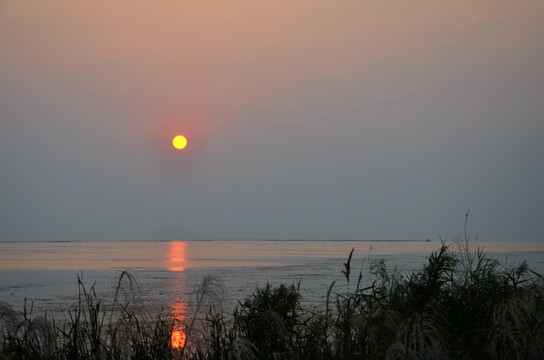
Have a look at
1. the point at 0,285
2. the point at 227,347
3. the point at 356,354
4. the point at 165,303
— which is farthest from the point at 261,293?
the point at 0,285

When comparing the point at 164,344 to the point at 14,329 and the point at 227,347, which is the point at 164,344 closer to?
the point at 227,347

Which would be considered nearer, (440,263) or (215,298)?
(215,298)

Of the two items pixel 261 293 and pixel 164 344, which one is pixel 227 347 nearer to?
pixel 164 344

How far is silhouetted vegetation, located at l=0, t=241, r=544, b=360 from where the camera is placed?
651 centimetres

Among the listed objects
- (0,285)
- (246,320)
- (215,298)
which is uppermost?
A: (215,298)

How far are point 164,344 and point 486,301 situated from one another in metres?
5.57

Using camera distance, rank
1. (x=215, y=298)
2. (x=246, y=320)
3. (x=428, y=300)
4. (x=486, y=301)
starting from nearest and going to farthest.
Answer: (x=215, y=298), (x=428, y=300), (x=486, y=301), (x=246, y=320)

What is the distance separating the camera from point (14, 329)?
7.24 m

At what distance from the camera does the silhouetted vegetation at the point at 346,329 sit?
6512 millimetres

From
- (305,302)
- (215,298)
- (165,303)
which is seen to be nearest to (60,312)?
(165,303)

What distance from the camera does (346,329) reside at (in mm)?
5941

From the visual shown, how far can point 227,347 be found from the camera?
859cm

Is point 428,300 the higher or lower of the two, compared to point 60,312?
higher

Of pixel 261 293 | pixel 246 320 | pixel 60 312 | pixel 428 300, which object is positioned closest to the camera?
pixel 428 300
